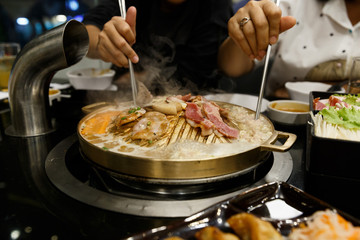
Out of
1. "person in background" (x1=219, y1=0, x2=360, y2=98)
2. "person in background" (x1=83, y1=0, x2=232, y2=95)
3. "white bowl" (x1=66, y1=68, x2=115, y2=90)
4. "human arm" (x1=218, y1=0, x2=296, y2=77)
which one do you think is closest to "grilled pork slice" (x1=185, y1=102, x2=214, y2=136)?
"human arm" (x1=218, y1=0, x2=296, y2=77)

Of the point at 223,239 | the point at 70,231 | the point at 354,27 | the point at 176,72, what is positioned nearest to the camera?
the point at 223,239

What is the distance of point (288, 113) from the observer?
6.48ft

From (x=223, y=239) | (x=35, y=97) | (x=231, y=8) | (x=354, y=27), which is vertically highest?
(x=231, y=8)

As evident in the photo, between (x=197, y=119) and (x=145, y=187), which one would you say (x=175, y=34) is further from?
(x=145, y=187)

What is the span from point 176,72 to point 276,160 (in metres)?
2.01

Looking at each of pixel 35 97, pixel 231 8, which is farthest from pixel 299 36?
pixel 35 97

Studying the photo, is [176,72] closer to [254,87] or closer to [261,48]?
[261,48]

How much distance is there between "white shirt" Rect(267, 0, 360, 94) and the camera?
301cm

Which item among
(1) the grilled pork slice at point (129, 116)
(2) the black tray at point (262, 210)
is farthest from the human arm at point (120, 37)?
(2) the black tray at point (262, 210)

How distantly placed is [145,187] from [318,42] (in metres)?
2.92

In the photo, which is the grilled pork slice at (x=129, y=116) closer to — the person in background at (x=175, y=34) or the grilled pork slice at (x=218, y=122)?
the grilled pork slice at (x=218, y=122)

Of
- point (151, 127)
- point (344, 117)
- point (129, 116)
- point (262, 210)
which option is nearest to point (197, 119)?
point (151, 127)

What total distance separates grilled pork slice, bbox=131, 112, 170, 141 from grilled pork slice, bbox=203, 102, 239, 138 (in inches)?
8.5

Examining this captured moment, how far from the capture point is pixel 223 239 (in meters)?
0.70
